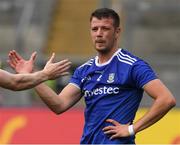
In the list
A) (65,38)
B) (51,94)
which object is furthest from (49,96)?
(65,38)

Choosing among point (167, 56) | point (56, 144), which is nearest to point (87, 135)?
point (56, 144)

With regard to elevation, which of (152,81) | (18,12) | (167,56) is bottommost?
(167,56)

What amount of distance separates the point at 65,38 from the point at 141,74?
11.0 meters

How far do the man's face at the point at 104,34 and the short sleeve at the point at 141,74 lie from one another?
263 mm

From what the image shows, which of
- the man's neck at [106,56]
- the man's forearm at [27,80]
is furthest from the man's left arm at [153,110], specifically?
the man's forearm at [27,80]

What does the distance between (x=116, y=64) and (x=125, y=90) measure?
22 cm

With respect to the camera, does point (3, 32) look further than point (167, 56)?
Yes

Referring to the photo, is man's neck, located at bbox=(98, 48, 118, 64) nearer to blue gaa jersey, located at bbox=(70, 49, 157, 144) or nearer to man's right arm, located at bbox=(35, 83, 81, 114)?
blue gaa jersey, located at bbox=(70, 49, 157, 144)

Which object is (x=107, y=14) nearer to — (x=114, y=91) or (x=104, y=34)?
(x=104, y=34)

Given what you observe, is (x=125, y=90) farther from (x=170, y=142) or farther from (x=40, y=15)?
(x=40, y=15)

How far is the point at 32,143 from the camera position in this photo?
9016mm

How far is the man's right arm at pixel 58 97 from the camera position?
5707 mm

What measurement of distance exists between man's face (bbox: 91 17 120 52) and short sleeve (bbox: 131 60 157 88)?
0.26 meters

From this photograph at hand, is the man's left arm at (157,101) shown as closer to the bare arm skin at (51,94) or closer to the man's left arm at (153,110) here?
the man's left arm at (153,110)
